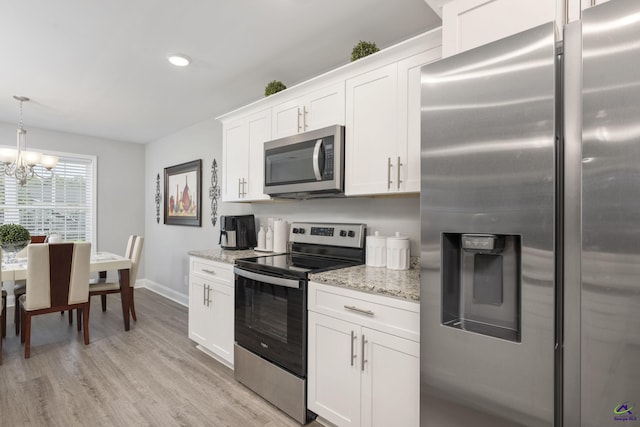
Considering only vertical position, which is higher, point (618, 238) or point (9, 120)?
point (9, 120)

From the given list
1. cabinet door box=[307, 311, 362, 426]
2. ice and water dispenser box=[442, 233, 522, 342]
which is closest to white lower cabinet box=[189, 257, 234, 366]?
cabinet door box=[307, 311, 362, 426]

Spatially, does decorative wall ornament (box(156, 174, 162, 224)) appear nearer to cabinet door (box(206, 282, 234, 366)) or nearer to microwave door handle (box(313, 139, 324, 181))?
cabinet door (box(206, 282, 234, 366))

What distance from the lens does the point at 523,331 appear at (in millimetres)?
1117

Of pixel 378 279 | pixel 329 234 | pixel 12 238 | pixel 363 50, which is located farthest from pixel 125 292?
pixel 363 50

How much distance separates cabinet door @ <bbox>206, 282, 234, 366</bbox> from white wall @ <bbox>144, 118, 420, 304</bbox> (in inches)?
35.0

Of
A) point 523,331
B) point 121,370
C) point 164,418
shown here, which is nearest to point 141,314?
point 121,370

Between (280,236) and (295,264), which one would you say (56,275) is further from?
(295,264)

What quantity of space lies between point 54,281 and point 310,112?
9.00 ft

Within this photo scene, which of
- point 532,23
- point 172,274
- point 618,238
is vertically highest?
point 532,23

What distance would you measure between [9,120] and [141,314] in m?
3.05

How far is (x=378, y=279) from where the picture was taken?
1.82 meters

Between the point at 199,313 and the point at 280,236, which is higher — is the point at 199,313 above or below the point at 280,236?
below

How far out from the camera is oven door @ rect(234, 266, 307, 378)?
1.99 m

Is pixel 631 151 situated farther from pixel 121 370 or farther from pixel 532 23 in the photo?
pixel 121 370
